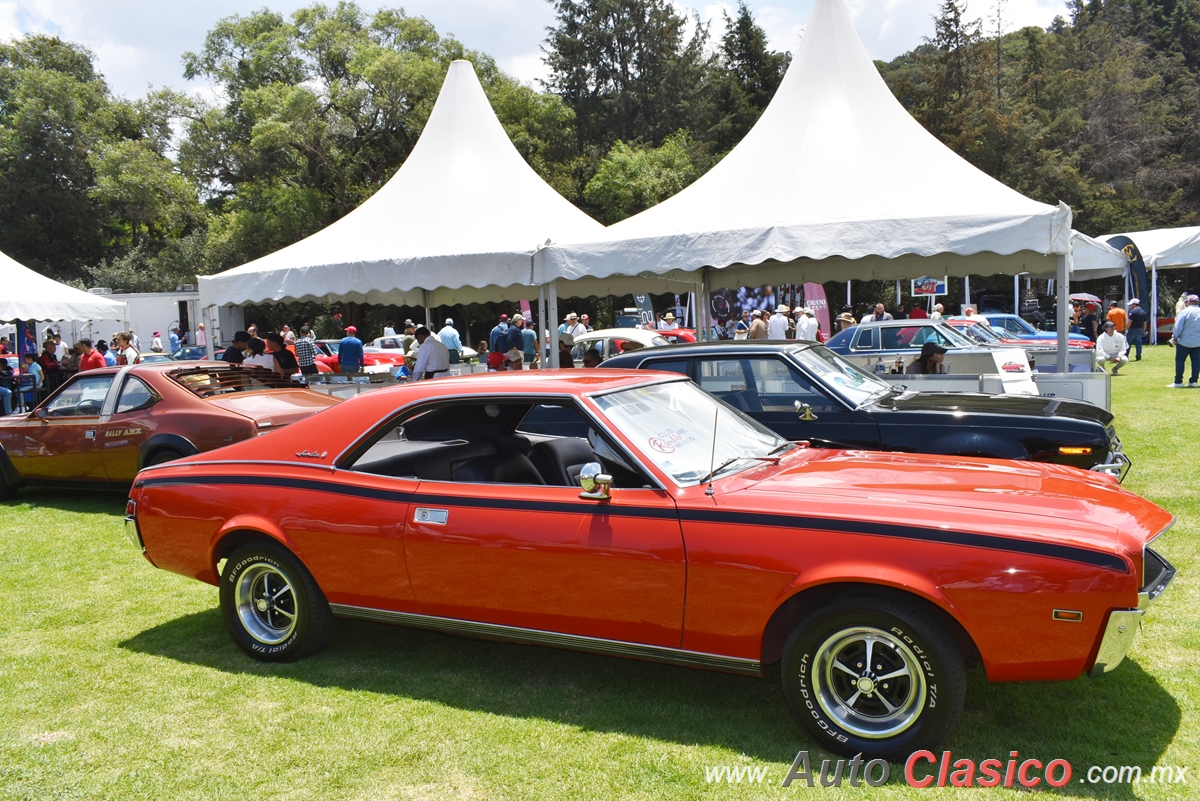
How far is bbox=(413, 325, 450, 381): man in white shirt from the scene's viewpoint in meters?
11.9

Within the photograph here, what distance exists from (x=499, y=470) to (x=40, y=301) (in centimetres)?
1472

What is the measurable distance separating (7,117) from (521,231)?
50517 millimetres

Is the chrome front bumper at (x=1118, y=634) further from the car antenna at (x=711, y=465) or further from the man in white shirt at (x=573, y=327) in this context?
the man in white shirt at (x=573, y=327)

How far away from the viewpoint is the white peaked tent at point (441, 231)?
1099 cm

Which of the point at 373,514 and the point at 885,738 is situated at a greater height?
the point at 373,514

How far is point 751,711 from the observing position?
381 cm

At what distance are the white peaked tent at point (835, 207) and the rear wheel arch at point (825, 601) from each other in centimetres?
656

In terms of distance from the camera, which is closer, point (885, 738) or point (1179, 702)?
point (885, 738)

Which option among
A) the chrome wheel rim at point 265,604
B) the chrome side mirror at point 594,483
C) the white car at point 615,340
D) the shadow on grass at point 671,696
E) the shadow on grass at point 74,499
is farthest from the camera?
the white car at point 615,340

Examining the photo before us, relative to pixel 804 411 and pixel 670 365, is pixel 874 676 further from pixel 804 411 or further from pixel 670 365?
pixel 670 365

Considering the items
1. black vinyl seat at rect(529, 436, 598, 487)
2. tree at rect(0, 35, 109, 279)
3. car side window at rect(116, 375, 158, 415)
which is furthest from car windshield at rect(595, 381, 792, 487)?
tree at rect(0, 35, 109, 279)

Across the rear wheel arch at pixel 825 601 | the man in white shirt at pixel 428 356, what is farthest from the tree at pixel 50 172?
the rear wheel arch at pixel 825 601

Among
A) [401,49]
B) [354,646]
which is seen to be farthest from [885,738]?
[401,49]

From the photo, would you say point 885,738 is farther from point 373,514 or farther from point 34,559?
point 34,559
